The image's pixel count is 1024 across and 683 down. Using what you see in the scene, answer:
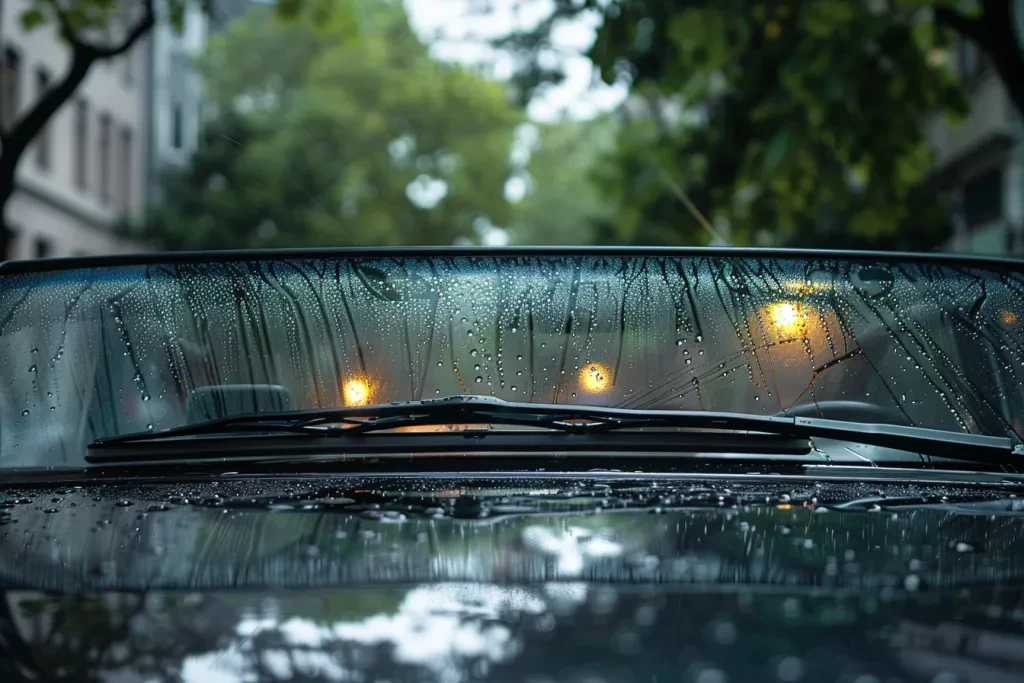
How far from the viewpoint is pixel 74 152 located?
3575cm

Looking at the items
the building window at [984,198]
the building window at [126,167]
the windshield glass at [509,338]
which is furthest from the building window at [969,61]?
the windshield glass at [509,338]

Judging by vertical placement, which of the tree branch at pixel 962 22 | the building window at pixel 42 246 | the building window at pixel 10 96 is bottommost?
the tree branch at pixel 962 22

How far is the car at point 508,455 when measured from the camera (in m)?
1.76

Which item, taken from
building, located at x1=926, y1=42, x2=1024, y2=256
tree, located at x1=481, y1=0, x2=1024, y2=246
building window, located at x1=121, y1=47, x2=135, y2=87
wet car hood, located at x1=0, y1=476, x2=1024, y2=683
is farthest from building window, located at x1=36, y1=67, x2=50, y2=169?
wet car hood, located at x1=0, y1=476, x2=1024, y2=683

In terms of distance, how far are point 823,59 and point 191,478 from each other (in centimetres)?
843

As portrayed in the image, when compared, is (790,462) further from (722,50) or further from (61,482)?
(722,50)

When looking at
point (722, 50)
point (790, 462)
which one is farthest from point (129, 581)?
point (722, 50)

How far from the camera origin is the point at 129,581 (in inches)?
75.9

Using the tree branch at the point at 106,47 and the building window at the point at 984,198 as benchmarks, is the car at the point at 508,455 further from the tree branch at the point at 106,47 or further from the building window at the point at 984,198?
the building window at the point at 984,198

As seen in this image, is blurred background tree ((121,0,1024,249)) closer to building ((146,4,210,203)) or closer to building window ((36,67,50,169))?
building ((146,4,210,203))

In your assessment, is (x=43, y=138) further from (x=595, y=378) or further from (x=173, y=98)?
(x=595, y=378)

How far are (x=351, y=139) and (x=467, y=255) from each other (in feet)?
133

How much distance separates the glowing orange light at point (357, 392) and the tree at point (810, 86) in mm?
5375

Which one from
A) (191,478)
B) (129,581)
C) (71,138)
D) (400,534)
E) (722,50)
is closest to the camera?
(129,581)
